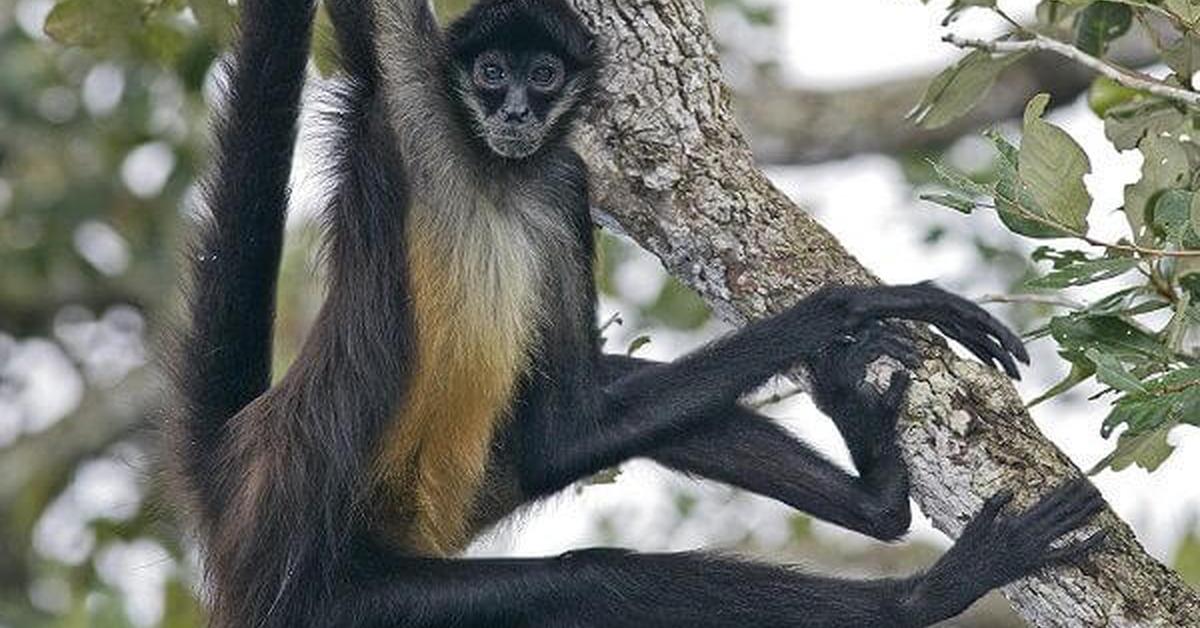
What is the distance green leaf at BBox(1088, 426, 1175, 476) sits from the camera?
495cm

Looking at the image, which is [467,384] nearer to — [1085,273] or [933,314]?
[933,314]

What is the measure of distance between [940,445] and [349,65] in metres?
1.92

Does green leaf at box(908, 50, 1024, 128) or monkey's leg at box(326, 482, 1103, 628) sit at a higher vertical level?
green leaf at box(908, 50, 1024, 128)

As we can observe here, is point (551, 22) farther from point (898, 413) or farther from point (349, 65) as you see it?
point (898, 413)

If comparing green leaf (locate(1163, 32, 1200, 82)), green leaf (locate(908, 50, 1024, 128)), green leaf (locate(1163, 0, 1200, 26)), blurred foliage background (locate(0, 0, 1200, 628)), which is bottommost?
blurred foliage background (locate(0, 0, 1200, 628))

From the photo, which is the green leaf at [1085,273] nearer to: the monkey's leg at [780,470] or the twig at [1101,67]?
the twig at [1101,67]

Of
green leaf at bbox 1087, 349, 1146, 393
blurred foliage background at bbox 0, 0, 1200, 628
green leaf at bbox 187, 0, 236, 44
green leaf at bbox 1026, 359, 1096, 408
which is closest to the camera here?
green leaf at bbox 1087, 349, 1146, 393

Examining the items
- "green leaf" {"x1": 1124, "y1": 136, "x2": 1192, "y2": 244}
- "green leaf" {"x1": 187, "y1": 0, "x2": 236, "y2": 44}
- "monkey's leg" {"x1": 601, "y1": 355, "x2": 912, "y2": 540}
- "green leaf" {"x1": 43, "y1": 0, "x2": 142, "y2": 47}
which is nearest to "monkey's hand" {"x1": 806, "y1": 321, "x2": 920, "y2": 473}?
"monkey's leg" {"x1": 601, "y1": 355, "x2": 912, "y2": 540}

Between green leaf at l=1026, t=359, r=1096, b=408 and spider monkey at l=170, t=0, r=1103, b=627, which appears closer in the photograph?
green leaf at l=1026, t=359, r=1096, b=408

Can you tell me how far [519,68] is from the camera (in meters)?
5.83

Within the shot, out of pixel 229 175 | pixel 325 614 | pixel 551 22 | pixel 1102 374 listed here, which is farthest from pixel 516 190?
pixel 1102 374

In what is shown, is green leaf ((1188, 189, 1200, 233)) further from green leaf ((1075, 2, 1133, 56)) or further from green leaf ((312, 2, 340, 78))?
green leaf ((312, 2, 340, 78))

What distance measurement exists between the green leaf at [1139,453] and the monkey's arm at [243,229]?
7.92 ft

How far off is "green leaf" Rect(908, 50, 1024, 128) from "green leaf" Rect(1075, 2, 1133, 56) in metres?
0.27
